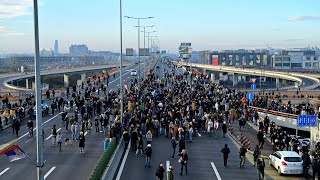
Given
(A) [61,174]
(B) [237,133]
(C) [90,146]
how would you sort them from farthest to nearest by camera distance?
(B) [237,133], (C) [90,146], (A) [61,174]

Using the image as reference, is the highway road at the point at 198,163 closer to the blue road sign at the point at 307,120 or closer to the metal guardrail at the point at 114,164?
the metal guardrail at the point at 114,164

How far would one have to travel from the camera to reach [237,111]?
36188 millimetres

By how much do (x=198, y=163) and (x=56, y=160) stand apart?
6.99 meters

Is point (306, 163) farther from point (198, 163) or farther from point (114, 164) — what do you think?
point (114, 164)

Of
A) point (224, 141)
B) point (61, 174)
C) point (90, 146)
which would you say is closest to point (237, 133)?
point (224, 141)

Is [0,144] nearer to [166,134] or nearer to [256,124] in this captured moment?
[166,134]

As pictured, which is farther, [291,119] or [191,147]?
[291,119]

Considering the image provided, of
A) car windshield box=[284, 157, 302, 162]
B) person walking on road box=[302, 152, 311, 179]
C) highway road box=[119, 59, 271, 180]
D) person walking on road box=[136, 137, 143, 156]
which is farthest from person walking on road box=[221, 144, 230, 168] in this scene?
person walking on road box=[136, 137, 143, 156]

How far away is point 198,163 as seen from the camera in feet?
74.5

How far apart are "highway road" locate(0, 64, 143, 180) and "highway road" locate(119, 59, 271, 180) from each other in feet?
6.32

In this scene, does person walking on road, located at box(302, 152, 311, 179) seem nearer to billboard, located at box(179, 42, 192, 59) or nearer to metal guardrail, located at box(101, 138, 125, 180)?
metal guardrail, located at box(101, 138, 125, 180)

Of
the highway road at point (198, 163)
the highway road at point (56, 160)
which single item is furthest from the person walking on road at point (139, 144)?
the highway road at point (56, 160)

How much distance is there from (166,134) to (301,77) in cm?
8406

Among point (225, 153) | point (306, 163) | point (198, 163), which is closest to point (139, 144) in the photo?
point (198, 163)
